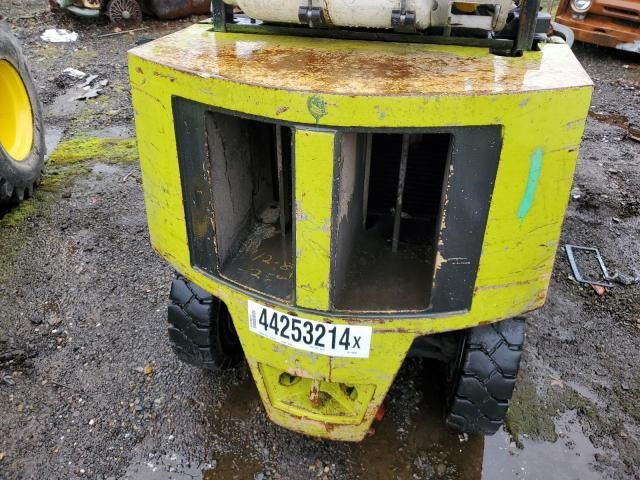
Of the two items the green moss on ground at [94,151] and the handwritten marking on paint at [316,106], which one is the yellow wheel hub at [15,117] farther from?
the handwritten marking on paint at [316,106]

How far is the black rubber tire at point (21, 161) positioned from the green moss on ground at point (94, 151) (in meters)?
0.57

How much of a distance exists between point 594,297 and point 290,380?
2.17m

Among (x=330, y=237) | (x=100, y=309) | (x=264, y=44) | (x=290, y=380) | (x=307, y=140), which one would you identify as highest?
(x=264, y=44)

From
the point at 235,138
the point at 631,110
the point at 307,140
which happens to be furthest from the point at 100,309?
the point at 631,110

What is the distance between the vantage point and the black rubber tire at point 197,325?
7.87ft

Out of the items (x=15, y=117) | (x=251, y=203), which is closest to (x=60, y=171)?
(x=15, y=117)

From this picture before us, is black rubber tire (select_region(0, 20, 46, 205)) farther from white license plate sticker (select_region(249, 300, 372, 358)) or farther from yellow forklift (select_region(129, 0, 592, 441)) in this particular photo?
white license plate sticker (select_region(249, 300, 372, 358))

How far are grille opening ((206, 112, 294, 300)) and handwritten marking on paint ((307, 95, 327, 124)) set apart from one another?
1.12 ft

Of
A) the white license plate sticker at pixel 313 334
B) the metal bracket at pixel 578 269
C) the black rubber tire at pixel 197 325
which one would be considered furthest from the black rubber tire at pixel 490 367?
the metal bracket at pixel 578 269

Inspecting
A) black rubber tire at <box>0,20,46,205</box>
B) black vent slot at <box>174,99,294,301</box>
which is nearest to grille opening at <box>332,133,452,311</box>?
black vent slot at <box>174,99,294,301</box>

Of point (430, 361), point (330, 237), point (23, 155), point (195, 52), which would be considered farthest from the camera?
point (23, 155)

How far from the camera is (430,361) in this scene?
113 inches

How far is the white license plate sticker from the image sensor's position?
186 cm

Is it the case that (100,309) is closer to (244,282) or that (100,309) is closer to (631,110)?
(244,282)
